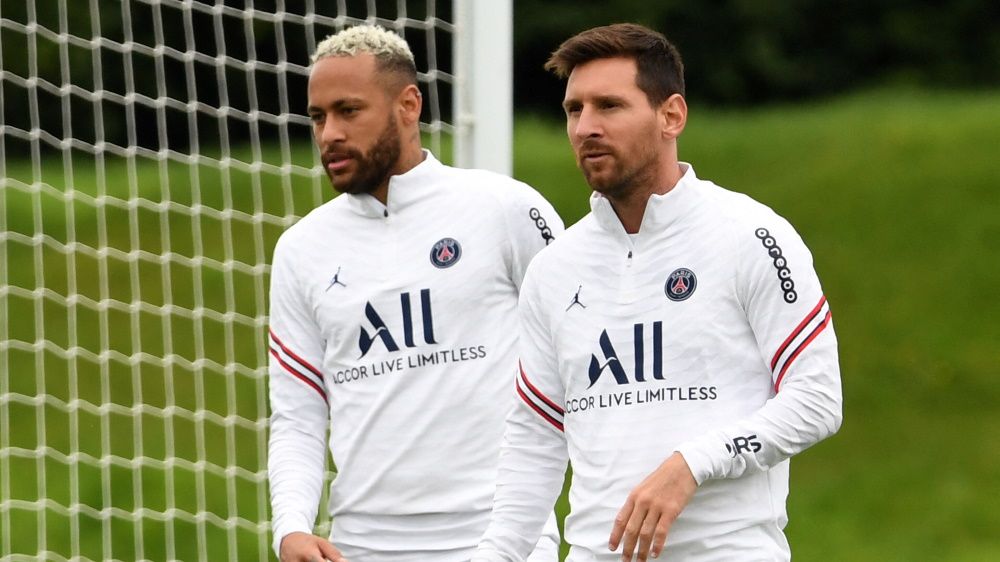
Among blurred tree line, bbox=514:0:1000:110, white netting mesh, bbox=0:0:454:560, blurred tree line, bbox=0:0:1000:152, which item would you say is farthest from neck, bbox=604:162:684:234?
blurred tree line, bbox=514:0:1000:110

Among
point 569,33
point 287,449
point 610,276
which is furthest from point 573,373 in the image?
point 569,33

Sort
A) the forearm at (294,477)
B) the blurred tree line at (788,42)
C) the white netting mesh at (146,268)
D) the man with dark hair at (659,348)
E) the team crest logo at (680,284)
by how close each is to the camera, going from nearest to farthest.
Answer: the man with dark hair at (659,348) → the team crest logo at (680,284) → the forearm at (294,477) → the white netting mesh at (146,268) → the blurred tree line at (788,42)

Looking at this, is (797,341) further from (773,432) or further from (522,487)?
(522,487)

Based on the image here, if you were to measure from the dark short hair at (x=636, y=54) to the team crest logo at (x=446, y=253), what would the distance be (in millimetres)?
803

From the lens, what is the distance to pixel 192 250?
1277cm

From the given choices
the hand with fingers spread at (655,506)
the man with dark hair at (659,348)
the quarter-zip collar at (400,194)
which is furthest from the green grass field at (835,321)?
the hand with fingers spread at (655,506)

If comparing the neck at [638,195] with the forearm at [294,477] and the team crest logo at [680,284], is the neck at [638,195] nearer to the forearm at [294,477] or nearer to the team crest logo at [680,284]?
the team crest logo at [680,284]

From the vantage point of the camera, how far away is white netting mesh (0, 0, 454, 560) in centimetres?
602

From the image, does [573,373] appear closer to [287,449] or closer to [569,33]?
[287,449]

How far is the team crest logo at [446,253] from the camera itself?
4.13 m

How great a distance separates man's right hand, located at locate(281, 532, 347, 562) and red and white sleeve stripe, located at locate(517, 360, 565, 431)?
0.62 m

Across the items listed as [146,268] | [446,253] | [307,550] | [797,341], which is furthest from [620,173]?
[146,268]

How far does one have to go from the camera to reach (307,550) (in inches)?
149

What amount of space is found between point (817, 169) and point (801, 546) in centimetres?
503
